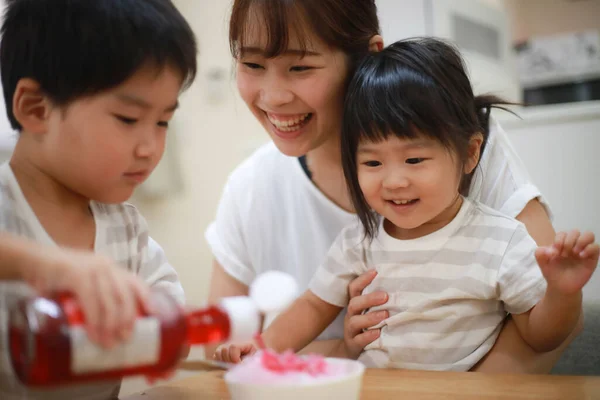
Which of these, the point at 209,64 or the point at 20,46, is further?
the point at 209,64

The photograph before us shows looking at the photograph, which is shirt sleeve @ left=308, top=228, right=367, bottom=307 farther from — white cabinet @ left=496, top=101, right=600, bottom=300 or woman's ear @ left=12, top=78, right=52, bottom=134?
white cabinet @ left=496, top=101, right=600, bottom=300

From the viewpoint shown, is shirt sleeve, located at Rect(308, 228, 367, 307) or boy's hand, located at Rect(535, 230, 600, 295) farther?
shirt sleeve, located at Rect(308, 228, 367, 307)

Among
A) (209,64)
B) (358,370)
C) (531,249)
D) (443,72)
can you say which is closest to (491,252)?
(531,249)

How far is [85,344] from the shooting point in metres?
0.51

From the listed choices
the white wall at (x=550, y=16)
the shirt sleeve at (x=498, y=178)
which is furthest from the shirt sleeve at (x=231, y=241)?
the white wall at (x=550, y=16)

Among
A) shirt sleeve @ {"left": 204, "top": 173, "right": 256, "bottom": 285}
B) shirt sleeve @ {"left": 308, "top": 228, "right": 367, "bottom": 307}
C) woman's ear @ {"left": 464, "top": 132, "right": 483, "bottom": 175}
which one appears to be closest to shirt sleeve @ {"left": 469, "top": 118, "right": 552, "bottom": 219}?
woman's ear @ {"left": 464, "top": 132, "right": 483, "bottom": 175}

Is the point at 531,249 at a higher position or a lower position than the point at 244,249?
higher

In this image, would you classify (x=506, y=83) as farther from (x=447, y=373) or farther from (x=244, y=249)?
(x=447, y=373)

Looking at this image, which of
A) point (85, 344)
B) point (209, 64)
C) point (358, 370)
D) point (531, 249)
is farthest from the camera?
point (209, 64)

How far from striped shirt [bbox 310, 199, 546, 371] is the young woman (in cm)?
3

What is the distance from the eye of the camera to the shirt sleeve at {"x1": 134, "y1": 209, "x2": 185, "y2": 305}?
3.15ft

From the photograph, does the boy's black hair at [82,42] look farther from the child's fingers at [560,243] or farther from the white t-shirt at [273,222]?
the white t-shirt at [273,222]

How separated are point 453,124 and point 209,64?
84.6 inches

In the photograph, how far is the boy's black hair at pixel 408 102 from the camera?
106 cm
